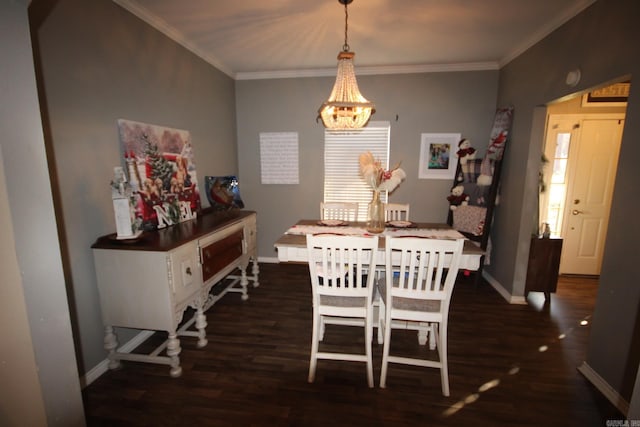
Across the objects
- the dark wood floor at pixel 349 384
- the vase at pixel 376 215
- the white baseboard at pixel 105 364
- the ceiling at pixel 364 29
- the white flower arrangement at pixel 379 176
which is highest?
the ceiling at pixel 364 29

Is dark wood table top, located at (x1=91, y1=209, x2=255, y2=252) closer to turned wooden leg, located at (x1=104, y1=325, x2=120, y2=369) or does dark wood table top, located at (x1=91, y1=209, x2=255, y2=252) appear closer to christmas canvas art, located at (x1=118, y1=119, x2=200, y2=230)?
christmas canvas art, located at (x1=118, y1=119, x2=200, y2=230)

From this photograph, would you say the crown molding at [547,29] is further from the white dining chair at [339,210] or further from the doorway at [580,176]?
the white dining chair at [339,210]

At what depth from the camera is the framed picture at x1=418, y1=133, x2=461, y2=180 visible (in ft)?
12.9

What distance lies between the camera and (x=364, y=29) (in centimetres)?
275

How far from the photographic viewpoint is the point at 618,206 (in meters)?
1.87

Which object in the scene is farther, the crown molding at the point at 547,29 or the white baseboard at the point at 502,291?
the white baseboard at the point at 502,291

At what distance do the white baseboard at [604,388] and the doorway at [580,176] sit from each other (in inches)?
86.8

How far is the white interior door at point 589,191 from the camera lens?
11.9 feet

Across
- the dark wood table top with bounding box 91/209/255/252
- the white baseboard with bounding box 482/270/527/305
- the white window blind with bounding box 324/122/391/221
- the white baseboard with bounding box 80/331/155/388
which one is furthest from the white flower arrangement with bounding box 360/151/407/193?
the white baseboard with bounding box 80/331/155/388

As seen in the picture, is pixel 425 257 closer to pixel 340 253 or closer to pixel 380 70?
pixel 340 253

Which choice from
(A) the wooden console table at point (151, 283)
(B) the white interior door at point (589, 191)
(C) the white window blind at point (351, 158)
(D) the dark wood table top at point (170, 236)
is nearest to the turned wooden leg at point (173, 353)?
(A) the wooden console table at point (151, 283)

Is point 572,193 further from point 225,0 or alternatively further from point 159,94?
point 159,94

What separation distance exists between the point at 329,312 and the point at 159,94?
2.46 meters

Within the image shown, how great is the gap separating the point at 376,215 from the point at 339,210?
0.93m
